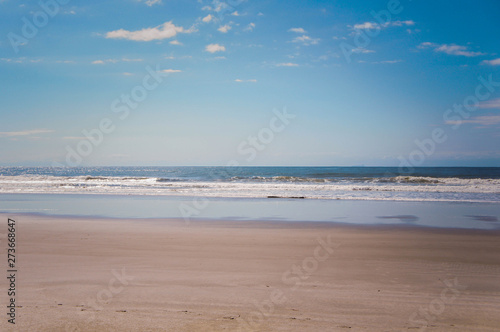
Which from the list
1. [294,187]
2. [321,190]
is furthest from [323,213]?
[294,187]

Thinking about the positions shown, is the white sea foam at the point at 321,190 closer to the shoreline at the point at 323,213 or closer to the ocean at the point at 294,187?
the ocean at the point at 294,187

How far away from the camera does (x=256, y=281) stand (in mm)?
5383

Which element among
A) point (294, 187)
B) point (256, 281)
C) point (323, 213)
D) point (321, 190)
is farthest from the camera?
point (294, 187)

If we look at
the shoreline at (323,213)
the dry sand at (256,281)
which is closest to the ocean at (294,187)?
the shoreline at (323,213)

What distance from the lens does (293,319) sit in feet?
13.1

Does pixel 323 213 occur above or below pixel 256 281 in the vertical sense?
above

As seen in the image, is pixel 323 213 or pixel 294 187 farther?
pixel 294 187

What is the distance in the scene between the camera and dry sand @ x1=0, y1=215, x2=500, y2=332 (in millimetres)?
3988

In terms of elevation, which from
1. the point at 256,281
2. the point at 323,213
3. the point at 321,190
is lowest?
the point at 256,281

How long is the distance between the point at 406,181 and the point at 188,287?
36038 mm

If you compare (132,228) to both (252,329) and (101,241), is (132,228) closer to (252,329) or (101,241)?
(101,241)

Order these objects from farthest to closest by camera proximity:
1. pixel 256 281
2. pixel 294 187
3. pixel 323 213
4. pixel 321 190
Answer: pixel 294 187
pixel 321 190
pixel 323 213
pixel 256 281

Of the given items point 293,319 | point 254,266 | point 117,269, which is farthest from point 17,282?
point 293,319

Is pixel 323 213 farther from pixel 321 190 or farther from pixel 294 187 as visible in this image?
pixel 294 187
